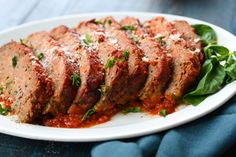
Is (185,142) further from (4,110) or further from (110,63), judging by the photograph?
(4,110)

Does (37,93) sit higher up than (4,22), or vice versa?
(37,93)

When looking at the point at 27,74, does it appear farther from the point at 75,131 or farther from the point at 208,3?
the point at 208,3

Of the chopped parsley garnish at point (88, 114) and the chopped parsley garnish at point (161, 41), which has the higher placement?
the chopped parsley garnish at point (161, 41)

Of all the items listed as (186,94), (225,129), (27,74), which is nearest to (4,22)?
(27,74)

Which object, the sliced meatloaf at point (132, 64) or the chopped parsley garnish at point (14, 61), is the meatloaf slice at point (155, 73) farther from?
the chopped parsley garnish at point (14, 61)

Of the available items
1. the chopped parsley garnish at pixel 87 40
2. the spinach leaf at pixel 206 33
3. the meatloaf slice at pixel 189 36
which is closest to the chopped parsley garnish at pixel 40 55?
the chopped parsley garnish at pixel 87 40

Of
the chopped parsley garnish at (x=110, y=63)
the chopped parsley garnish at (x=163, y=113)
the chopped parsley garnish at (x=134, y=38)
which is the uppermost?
the chopped parsley garnish at (x=110, y=63)
